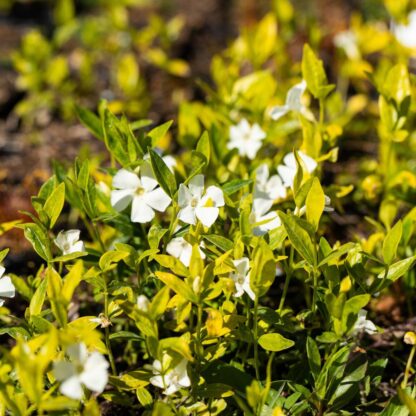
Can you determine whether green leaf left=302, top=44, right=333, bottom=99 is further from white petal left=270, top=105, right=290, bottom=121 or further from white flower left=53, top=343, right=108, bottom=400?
white flower left=53, top=343, right=108, bottom=400

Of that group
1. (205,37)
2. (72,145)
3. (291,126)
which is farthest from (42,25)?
(291,126)

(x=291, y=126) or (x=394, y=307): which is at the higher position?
(x=291, y=126)

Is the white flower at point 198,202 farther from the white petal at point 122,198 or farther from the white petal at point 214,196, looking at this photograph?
the white petal at point 122,198

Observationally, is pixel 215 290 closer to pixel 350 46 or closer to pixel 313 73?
pixel 313 73

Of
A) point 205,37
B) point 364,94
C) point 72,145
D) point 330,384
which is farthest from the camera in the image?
point 205,37

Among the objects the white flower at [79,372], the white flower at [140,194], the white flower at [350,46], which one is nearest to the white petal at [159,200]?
the white flower at [140,194]

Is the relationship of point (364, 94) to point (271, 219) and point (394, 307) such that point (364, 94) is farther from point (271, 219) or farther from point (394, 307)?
point (271, 219)
